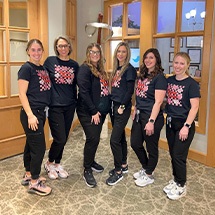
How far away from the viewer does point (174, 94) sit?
237cm

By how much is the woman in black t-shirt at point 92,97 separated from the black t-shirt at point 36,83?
0.31m

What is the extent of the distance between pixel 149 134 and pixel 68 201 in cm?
91

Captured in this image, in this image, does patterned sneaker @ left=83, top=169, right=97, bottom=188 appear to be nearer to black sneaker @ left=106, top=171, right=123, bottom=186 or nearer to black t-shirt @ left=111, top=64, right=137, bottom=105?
black sneaker @ left=106, top=171, right=123, bottom=186

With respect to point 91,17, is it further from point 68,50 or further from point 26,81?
point 26,81

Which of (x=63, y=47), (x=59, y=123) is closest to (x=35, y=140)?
(x=59, y=123)

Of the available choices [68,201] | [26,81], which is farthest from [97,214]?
[26,81]

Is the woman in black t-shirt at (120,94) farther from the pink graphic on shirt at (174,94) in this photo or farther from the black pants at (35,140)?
the black pants at (35,140)

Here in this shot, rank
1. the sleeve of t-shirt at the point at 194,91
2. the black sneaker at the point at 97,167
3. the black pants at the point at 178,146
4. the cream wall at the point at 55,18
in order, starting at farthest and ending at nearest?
the cream wall at the point at 55,18, the black sneaker at the point at 97,167, the black pants at the point at 178,146, the sleeve of t-shirt at the point at 194,91

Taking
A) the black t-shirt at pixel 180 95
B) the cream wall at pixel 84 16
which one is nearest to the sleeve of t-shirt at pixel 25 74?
the black t-shirt at pixel 180 95

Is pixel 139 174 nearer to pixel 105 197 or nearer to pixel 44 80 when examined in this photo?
pixel 105 197

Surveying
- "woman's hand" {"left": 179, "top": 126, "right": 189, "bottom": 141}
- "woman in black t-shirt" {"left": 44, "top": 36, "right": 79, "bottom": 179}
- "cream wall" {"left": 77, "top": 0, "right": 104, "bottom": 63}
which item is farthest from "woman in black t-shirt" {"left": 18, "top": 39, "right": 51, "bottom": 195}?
"cream wall" {"left": 77, "top": 0, "right": 104, "bottom": 63}

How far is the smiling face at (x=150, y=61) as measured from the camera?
8.13 feet

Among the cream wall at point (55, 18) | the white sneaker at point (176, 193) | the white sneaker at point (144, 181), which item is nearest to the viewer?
the white sneaker at point (176, 193)

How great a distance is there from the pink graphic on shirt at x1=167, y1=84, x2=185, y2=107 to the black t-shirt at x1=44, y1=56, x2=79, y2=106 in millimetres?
893
